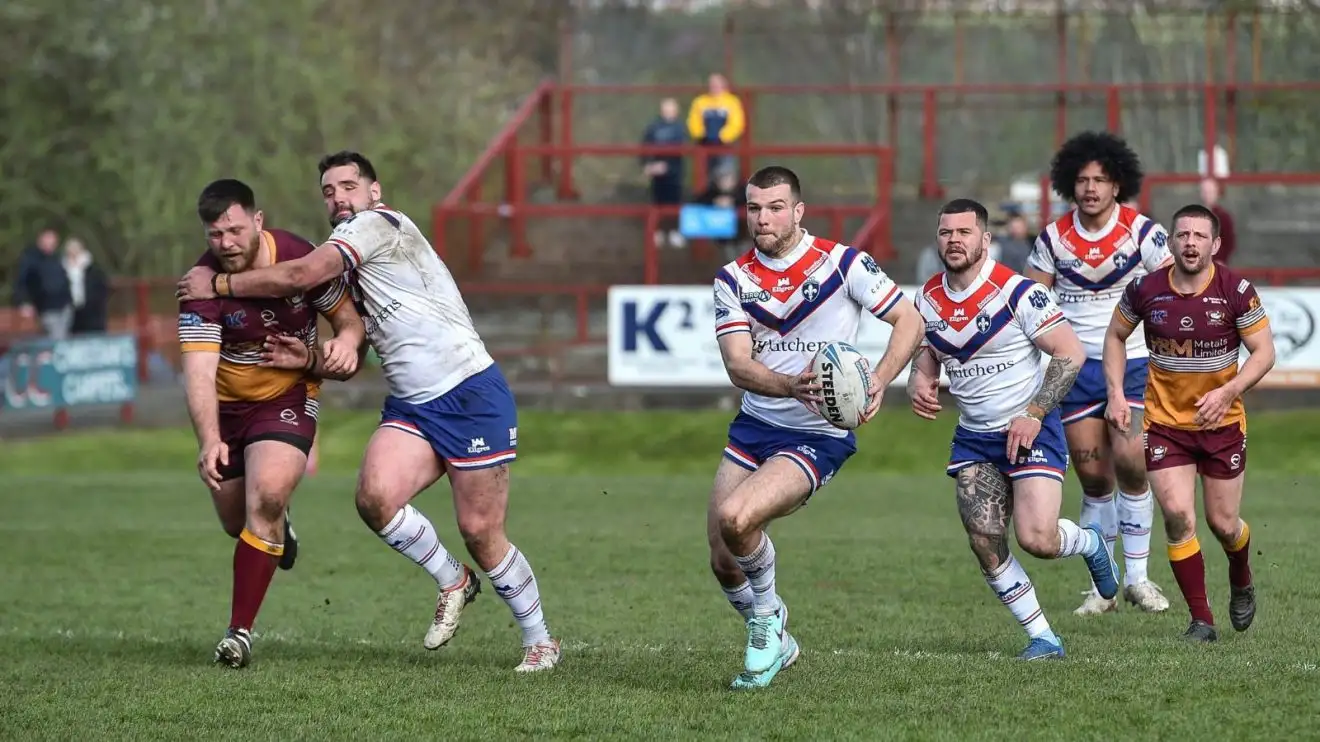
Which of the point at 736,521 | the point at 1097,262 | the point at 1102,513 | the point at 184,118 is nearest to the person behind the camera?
the point at 736,521

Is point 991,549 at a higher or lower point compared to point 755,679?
higher

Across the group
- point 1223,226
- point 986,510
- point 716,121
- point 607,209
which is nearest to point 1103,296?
point 986,510

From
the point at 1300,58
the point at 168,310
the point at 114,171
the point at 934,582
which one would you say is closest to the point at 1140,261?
the point at 934,582

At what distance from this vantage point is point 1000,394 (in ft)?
26.9

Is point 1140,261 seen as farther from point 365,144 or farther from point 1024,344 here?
point 365,144

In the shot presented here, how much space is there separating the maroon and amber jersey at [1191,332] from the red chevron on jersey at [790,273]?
1.71m

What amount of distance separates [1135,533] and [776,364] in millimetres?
2845

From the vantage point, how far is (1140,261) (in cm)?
963

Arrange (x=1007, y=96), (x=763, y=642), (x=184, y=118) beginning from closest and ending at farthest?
(x=763, y=642)
(x=1007, y=96)
(x=184, y=118)

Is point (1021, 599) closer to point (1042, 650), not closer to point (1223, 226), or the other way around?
point (1042, 650)

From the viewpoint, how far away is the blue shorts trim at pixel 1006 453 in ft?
26.6

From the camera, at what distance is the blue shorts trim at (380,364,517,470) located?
8141 mm

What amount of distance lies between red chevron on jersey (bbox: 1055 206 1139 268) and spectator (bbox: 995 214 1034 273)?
926 centimetres

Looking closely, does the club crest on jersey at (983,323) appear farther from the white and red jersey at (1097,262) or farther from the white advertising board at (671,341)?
the white advertising board at (671,341)
